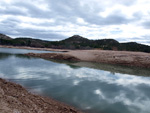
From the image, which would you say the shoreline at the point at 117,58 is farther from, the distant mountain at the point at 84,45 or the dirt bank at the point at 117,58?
the distant mountain at the point at 84,45

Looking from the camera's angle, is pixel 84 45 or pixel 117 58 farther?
pixel 84 45

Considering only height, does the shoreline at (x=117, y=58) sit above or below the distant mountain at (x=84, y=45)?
below

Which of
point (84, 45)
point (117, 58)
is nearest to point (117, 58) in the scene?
point (117, 58)

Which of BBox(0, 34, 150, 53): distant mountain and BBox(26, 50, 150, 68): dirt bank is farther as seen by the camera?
BBox(0, 34, 150, 53): distant mountain

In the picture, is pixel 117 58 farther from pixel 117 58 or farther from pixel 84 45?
pixel 84 45

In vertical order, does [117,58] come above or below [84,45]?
below

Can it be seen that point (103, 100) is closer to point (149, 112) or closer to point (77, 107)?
point (77, 107)

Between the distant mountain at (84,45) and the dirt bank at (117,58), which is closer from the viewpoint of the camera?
the dirt bank at (117,58)

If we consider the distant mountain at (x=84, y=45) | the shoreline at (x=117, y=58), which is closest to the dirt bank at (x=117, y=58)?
the shoreline at (x=117, y=58)

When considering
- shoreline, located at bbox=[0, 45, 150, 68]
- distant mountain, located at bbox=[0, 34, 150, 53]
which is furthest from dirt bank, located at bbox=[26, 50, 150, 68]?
distant mountain, located at bbox=[0, 34, 150, 53]

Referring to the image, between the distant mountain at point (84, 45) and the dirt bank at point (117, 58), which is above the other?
the distant mountain at point (84, 45)

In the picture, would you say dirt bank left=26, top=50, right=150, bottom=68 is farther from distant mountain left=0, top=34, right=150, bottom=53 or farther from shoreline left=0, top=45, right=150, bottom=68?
distant mountain left=0, top=34, right=150, bottom=53

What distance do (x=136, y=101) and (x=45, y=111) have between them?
4678mm

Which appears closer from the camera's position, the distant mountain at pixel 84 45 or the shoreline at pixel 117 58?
the shoreline at pixel 117 58
